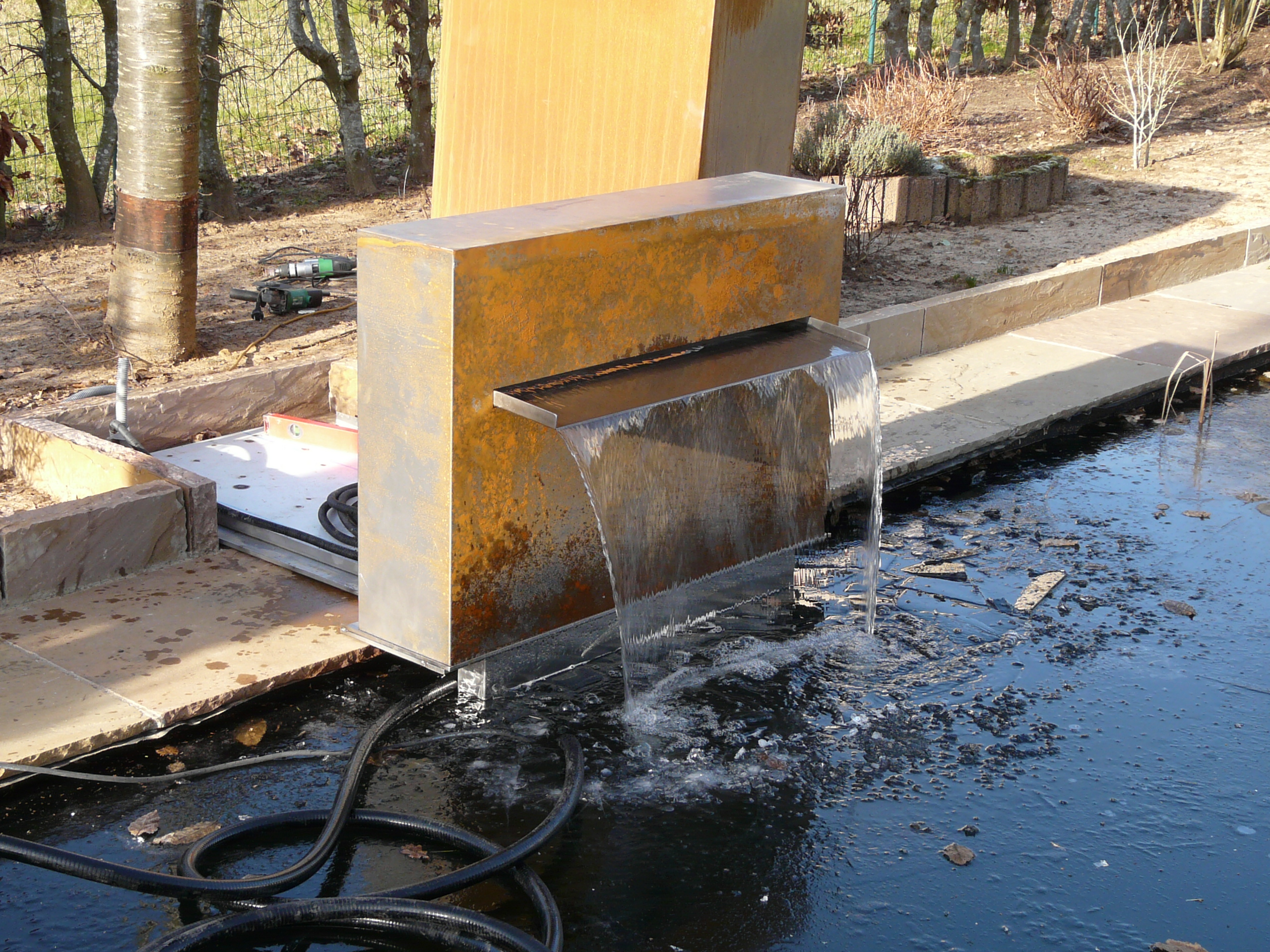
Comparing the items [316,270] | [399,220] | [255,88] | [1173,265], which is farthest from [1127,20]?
[316,270]

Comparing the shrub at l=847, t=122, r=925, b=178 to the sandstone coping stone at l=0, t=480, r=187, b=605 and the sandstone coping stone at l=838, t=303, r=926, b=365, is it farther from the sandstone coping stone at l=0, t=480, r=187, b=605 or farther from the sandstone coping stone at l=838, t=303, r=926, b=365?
the sandstone coping stone at l=0, t=480, r=187, b=605

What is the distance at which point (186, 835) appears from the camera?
3.57 m

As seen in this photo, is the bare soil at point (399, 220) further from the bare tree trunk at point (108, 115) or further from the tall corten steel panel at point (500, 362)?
the tall corten steel panel at point (500, 362)

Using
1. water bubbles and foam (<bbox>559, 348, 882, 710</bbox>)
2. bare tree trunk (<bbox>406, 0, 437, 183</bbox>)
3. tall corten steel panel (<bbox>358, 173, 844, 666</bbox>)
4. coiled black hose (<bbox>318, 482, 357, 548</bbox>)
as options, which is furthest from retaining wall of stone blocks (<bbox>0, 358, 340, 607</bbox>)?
bare tree trunk (<bbox>406, 0, 437, 183</bbox>)

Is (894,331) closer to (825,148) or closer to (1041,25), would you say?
(825,148)

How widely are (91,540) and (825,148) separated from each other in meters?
7.75

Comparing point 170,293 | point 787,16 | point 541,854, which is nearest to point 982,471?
point 787,16

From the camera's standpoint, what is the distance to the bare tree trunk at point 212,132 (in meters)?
9.87

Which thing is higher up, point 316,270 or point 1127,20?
point 1127,20

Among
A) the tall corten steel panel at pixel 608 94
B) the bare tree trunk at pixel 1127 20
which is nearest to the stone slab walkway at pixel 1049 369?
the tall corten steel panel at pixel 608 94

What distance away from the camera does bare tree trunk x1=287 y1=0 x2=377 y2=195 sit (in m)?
11.4

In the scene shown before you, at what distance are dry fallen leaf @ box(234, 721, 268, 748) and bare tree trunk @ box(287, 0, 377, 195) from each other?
28.0 feet

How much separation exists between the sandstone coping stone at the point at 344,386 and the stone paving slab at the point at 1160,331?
4.69 metres

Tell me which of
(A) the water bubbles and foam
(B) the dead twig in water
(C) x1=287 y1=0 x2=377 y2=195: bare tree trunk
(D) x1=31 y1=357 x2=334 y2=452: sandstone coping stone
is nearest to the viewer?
(A) the water bubbles and foam
